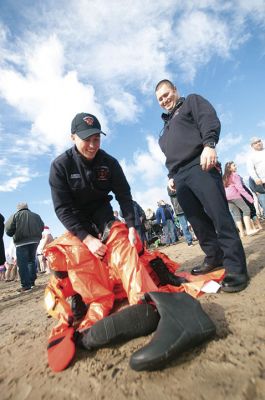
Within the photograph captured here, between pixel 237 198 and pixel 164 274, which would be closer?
pixel 164 274

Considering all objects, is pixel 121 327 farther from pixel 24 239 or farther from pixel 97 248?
pixel 24 239

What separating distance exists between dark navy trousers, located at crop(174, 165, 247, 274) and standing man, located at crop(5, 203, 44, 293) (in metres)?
3.80

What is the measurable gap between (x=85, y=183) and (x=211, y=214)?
1128 mm

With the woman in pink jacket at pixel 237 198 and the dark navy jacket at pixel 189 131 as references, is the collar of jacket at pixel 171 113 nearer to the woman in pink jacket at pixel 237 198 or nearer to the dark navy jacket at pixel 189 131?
the dark navy jacket at pixel 189 131

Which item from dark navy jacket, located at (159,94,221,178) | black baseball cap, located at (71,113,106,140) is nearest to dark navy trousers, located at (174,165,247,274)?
dark navy jacket, located at (159,94,221,178)

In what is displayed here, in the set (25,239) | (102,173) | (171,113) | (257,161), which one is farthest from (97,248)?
(257,161)

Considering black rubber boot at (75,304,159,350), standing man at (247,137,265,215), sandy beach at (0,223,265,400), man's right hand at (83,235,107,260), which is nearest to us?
sandy beach at (0,223,265,400)

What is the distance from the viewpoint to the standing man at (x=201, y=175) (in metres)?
2.29

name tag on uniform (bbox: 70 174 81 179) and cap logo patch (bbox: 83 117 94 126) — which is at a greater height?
cap logo patch (bbox: 83 117 94 126)

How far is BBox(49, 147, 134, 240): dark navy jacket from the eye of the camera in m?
2.47

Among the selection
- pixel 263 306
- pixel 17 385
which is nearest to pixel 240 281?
pixel 263 306

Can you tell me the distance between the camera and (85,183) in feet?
8.33

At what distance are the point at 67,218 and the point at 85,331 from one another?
1055 mm

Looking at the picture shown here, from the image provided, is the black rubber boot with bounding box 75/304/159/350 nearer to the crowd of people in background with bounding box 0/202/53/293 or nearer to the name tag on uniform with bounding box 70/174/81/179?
the name tag on uniform with bounding box 70/174/81/179
